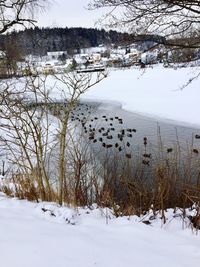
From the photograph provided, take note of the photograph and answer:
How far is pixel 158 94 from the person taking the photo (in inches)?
765

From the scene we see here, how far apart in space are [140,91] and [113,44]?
14948 millimetres

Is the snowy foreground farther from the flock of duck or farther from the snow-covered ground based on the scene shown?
the snow-covered ground

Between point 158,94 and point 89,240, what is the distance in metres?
17.1

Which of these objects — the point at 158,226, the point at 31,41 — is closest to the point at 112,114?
the point at 31,41

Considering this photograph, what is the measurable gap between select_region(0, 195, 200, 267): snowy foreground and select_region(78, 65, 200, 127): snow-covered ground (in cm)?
642

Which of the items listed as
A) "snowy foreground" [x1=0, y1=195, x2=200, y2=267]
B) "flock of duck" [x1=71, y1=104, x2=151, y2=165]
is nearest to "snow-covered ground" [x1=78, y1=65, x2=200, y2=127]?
"flock of duck" [x1=71, y1=104, x2=151, y2=165]

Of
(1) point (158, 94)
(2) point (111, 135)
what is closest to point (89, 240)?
(2) point (111, 135)

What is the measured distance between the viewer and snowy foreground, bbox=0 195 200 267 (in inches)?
98.4

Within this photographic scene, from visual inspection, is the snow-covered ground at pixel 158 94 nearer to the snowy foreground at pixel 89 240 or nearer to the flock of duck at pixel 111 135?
the flock of duck at pixel 111 135

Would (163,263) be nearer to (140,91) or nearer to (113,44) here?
(113,44)

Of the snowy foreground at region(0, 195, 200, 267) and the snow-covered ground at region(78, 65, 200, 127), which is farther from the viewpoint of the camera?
the snow-covered ground at region(78, 65, 200, 127)

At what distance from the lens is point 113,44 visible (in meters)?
6.77

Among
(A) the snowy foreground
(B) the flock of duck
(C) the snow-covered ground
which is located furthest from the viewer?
(C) the snow-covered ground

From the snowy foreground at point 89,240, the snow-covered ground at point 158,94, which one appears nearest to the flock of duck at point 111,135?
the snow-covered ground at point 158,94
